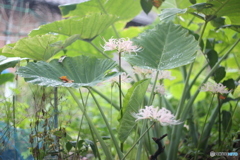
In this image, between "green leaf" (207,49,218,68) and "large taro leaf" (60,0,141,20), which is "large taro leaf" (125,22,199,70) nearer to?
"green leaf" (207,49,218,68)

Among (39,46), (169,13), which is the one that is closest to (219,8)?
(169,13)

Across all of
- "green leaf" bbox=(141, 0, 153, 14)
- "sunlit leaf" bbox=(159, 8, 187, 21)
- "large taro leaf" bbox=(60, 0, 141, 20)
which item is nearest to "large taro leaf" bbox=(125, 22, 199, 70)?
"sunlit leaf" bbox=(159, 8, 187, 21)

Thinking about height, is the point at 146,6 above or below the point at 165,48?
above

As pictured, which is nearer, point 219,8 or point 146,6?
point 219,8

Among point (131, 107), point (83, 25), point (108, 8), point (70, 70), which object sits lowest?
point (131, 107)

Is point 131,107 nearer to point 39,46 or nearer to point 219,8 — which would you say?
point 39,46

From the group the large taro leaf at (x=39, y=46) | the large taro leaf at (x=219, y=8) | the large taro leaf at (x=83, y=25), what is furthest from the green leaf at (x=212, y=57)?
the large taro leaf at (x=39, y=46)
